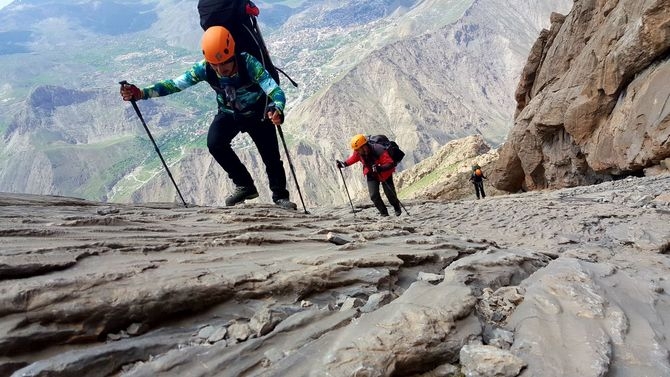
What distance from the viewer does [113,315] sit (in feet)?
16.5

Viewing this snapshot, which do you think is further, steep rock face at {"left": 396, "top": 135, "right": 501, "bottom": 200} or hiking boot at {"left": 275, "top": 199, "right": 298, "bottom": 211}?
steep rock face at {"left": 396, "top": 135, "right": 501, "bottom": 200}

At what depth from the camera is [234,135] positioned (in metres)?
13.0

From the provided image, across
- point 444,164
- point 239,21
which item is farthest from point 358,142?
point 444,164

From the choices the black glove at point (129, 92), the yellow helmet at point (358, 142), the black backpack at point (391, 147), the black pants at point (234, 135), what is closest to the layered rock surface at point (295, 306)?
the black pants at point (234, 135)

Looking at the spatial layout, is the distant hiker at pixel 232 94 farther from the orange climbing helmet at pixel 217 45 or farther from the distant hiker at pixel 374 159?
the distant hiker at pixel 374 159

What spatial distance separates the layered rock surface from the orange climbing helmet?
13.2ft

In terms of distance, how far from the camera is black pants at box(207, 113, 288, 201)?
1231 centimetres

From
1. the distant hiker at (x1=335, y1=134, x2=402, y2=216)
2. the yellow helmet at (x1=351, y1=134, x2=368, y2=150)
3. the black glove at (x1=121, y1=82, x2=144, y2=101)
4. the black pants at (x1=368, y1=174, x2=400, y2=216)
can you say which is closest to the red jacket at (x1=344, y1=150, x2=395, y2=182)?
the distant hiker at (x1=335, y1=134, x2=402, y2=216)

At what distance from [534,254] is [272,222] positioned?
614cm

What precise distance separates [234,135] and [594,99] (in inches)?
787

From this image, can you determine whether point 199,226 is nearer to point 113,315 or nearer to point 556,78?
point 113,315

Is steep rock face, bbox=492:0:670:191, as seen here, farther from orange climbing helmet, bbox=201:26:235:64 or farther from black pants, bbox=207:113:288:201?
orange climbing helmet, bbox=201:26:235:64

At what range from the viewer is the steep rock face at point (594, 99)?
763 inches

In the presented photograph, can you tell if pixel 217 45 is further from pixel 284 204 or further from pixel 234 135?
pixel 284 204
